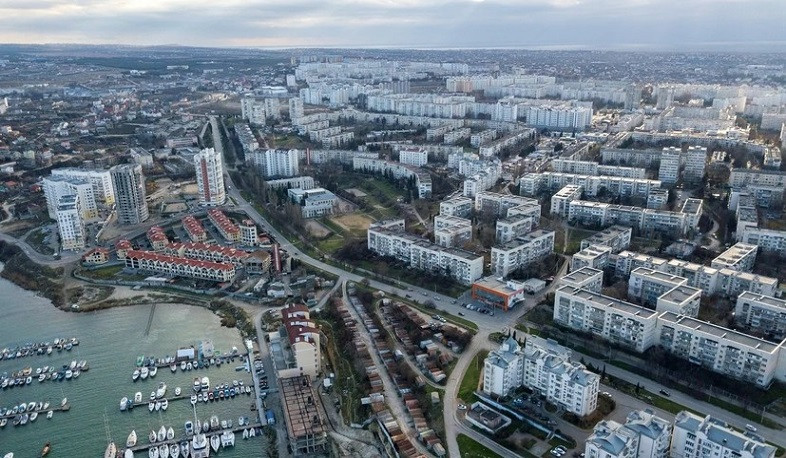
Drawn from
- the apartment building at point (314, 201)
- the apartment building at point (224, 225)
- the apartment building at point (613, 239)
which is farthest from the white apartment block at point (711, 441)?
the apartment building at point (314, 201)

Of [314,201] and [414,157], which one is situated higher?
[414,157]

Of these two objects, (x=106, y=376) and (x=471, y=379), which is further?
(x=106, y=376)

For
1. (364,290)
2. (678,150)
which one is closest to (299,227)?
(364,290)

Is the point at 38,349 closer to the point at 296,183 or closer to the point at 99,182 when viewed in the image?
the point at 99,182

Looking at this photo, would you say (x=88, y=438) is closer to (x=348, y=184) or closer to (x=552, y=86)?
(x=348, y=184)

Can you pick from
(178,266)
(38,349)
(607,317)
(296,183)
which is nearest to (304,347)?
(607,317)

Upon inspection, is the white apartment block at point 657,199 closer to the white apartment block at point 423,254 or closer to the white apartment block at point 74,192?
the white apartment block at point 423,254
